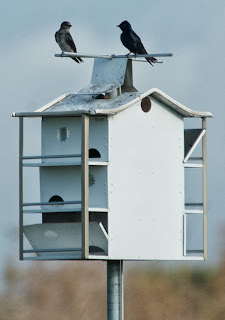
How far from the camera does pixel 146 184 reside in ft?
63.7

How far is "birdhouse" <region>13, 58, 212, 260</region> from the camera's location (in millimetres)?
19094

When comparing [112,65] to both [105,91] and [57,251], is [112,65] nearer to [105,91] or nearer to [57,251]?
[105,91]

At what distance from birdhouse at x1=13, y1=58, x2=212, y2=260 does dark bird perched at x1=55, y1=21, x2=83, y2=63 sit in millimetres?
474

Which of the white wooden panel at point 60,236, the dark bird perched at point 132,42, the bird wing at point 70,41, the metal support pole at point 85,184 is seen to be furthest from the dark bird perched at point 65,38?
the white wooden panel at point 60,236

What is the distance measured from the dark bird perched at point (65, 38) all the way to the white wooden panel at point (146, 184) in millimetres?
1138

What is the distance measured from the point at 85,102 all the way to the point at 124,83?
43cm

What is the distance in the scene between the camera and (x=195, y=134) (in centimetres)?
1998

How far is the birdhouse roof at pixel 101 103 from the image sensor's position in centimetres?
1923

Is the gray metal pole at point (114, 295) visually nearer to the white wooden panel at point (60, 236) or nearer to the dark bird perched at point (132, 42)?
the white wooden panel at point (60, 236)

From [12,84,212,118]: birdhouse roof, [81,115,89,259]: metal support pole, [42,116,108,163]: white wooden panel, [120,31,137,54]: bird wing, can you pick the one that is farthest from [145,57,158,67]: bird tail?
[81,115,89,259]: metal support pole

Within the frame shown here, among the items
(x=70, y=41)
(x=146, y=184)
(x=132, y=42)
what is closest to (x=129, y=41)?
(x=132, y=42)

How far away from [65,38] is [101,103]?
1.14 meters

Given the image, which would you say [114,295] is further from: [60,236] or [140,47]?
[140,47]

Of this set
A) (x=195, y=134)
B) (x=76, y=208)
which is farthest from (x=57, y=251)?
(x=195, y=134)
